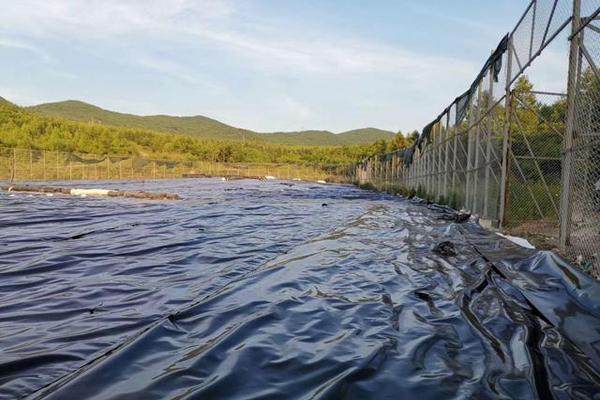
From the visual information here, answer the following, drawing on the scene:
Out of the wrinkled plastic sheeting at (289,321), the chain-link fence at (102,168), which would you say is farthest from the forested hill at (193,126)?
the wrinkled plastic sheeting at (289,321)

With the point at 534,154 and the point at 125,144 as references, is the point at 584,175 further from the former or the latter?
the point at 125,144

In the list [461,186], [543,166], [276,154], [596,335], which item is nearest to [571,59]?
[596,335]

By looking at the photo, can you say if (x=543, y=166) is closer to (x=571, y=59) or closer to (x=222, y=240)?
(x=571, y=59)

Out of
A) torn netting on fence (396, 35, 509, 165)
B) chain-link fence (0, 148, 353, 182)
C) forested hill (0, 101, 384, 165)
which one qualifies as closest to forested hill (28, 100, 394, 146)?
forested hill (0, 101, 384, 165)

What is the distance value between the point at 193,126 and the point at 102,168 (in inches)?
3325

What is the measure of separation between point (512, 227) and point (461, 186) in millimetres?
3825

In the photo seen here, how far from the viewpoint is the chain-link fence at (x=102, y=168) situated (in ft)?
97.5

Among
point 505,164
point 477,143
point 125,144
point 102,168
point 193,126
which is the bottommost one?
point 102,168

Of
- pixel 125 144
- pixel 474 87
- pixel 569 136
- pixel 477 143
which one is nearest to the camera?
pixel 569 136

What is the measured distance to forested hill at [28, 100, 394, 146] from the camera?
341 ft

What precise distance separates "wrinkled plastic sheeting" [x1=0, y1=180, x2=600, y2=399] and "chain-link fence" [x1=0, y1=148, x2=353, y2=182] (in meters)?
26.1

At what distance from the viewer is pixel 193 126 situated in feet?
383

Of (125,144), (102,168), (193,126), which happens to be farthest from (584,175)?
(193,126)

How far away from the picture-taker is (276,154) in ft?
244
